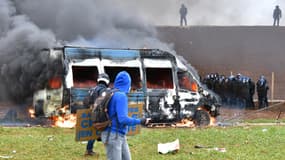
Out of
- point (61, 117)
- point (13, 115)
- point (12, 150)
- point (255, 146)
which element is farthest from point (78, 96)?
point (255, 146)

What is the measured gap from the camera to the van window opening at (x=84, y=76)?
13.9 meters

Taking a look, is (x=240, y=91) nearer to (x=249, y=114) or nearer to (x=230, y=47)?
(x=249, y=114)

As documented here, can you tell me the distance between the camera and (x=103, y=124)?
6461 mm

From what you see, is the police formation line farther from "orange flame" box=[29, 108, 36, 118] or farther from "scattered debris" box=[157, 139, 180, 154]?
"scattered debris" box=[157, 139, 180, 154]

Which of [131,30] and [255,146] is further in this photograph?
[131,30]

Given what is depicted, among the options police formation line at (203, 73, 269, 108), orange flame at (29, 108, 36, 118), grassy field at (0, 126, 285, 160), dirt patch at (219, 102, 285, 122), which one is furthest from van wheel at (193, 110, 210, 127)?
police formation line at (203, 73, 269, 108)

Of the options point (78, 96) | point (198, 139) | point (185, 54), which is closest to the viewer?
point (198, 139)

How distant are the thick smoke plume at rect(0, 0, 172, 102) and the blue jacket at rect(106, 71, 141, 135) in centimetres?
775

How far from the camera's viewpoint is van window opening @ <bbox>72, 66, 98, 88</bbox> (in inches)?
546

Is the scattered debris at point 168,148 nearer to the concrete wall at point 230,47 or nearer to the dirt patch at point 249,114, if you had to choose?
the dirt patch at point 249,114

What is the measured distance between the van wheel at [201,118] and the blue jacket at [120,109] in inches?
341

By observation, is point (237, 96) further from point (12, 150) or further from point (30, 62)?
point (12, 150)

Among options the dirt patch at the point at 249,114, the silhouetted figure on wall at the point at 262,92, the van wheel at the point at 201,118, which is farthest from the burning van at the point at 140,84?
the silhouetted figure on wall at the point at 262,92

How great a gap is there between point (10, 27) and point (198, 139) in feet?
36.2
